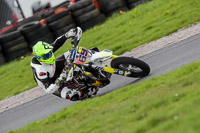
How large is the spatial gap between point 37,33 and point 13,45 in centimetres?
117

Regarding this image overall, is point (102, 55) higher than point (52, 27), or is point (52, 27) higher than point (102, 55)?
point (102, 55)

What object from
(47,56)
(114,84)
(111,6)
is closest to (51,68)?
(47,56)

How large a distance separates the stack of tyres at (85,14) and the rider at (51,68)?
25.7 feet

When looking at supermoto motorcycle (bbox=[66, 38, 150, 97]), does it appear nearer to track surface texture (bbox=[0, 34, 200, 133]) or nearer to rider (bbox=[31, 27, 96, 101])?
rider (bbox=[31, 27, 96, 101])

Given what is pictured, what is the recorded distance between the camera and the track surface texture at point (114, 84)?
8617mm

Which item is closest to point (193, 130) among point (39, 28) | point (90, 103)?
point (90, 103)

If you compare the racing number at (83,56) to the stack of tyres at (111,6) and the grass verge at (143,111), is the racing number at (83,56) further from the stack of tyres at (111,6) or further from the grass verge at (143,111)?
the stack of tyres at (111,6)

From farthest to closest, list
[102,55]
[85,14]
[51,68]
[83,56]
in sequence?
[85,14]
[51,68]
[83,56]
[102,55]

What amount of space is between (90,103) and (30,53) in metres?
9.86

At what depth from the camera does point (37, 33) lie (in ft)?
53.6

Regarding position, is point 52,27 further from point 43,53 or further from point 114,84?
point 43,53

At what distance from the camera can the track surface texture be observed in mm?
8617

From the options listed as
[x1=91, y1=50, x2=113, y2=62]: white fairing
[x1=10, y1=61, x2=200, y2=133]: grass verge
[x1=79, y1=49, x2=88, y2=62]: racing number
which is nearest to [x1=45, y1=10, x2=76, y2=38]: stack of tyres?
[x1=79, y1=49, x2=88, y2=62]: racing number

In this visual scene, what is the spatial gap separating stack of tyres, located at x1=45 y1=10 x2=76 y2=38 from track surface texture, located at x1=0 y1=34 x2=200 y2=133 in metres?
5.77
